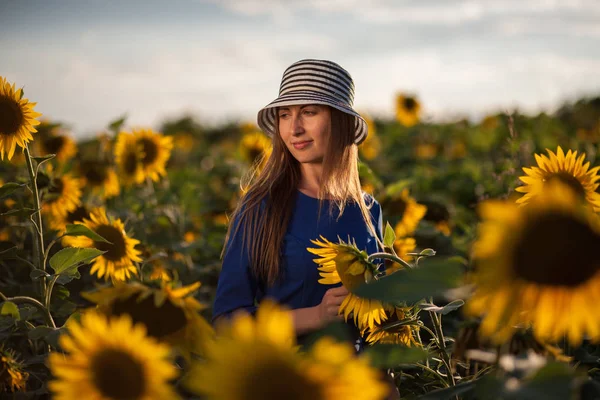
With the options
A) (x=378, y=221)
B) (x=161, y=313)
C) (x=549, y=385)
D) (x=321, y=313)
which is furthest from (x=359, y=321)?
(x=378, y=221)

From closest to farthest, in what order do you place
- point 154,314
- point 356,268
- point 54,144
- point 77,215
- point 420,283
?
point 420,283, point 154,314, point 356,268, point 77,215, point 54,144

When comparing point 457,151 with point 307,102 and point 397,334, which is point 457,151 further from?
point 397,334

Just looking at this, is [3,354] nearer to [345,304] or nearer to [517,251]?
[345,304]

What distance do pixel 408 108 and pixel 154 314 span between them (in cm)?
636

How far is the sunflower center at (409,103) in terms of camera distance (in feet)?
23.3

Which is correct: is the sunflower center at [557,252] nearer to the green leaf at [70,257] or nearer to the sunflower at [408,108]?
the green leaf at [70,257]

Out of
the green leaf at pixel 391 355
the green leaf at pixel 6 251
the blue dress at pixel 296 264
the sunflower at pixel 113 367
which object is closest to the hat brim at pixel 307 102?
the blue dress at pixel 296 264

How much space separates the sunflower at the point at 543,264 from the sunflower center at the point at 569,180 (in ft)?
2.73

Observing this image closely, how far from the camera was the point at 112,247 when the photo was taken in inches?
88.7

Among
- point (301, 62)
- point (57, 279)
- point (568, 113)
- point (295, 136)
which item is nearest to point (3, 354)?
point (57, 279)

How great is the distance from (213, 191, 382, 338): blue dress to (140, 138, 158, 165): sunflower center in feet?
5.65

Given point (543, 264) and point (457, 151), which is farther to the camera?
point (457, 151)

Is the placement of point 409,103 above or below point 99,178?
above

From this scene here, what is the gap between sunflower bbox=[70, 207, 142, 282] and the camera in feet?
7.38
